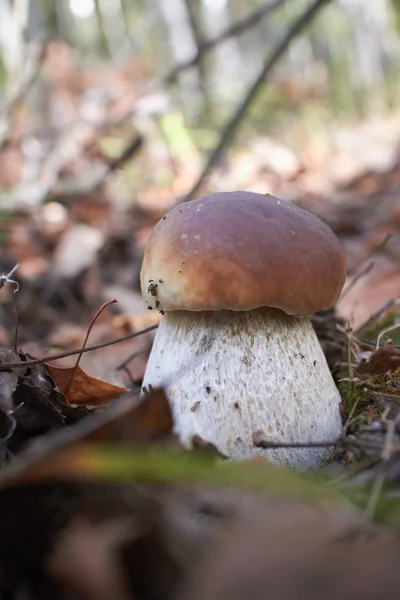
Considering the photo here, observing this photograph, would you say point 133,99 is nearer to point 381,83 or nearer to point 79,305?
point 79,305

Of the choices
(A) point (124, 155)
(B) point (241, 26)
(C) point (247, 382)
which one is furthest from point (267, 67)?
(A) point (124, 155)

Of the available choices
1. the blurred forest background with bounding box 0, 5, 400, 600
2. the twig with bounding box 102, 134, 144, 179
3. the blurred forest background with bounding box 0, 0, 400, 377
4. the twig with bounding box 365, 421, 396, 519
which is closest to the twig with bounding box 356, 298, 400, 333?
the blurred forest background with bounding box 0, 5, 400, 600

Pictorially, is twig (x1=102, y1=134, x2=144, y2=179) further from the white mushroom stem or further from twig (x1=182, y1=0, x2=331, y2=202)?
the white mushroom stem

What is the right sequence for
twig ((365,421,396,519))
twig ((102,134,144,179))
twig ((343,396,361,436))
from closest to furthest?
twig ((365,421,396,519))
twig ((343,396,361,436))
twig ((102,134,144,179))

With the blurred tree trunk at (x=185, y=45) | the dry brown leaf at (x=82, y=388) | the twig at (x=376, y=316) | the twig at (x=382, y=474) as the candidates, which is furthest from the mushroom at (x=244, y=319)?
the blurred tree trunk at (x=185, y=45)

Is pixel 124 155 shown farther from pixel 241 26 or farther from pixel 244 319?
pixel 244 319

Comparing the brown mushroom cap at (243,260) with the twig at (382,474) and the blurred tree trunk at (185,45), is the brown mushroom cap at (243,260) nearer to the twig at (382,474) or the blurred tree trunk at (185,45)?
the twig at (382,474)
